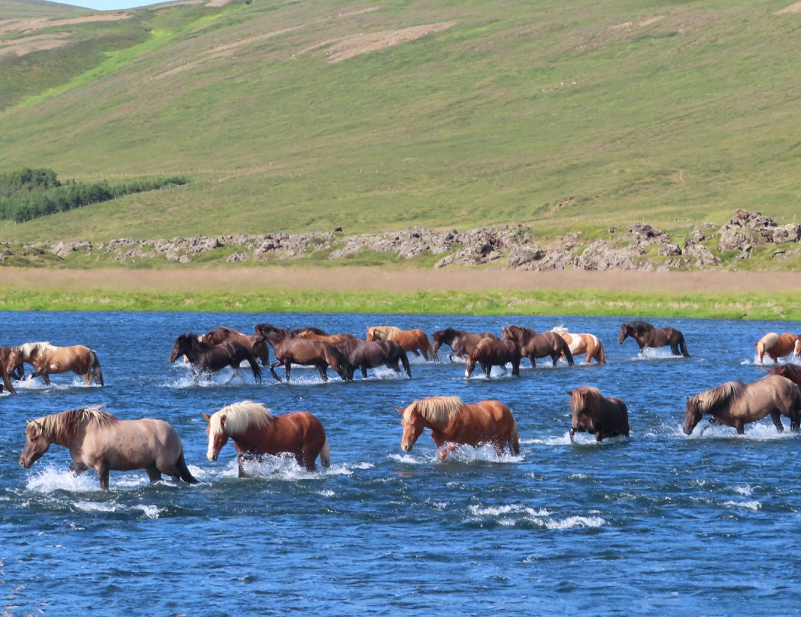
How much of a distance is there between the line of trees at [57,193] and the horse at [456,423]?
16322 centimetres

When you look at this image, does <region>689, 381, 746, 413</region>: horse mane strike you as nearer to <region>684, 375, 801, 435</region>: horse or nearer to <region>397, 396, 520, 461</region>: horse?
<region>684, 375, 801, 435</region>: horse

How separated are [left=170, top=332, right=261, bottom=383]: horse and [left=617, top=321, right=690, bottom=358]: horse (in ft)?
43.3

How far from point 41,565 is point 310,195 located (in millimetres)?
149109

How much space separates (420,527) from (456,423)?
12.0ft

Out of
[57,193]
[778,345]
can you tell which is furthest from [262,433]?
[57,193]

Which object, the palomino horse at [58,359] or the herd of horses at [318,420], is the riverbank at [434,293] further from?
the palomino horse at [58,359]

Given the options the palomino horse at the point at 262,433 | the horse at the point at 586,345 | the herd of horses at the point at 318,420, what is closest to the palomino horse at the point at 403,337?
the herd of horses at the point at 318,420

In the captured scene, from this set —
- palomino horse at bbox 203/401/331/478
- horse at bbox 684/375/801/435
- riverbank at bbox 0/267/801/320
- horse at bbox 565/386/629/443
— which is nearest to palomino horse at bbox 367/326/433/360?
horse at bbox 565/386/629/443

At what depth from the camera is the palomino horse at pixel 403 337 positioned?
3556 cm

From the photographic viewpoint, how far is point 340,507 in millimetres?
17328

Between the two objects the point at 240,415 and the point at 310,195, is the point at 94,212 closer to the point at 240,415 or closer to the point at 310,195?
the point at 310,195

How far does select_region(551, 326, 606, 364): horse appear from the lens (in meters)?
36.5

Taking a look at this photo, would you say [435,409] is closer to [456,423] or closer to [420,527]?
[456,423]

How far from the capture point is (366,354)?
3244cm
